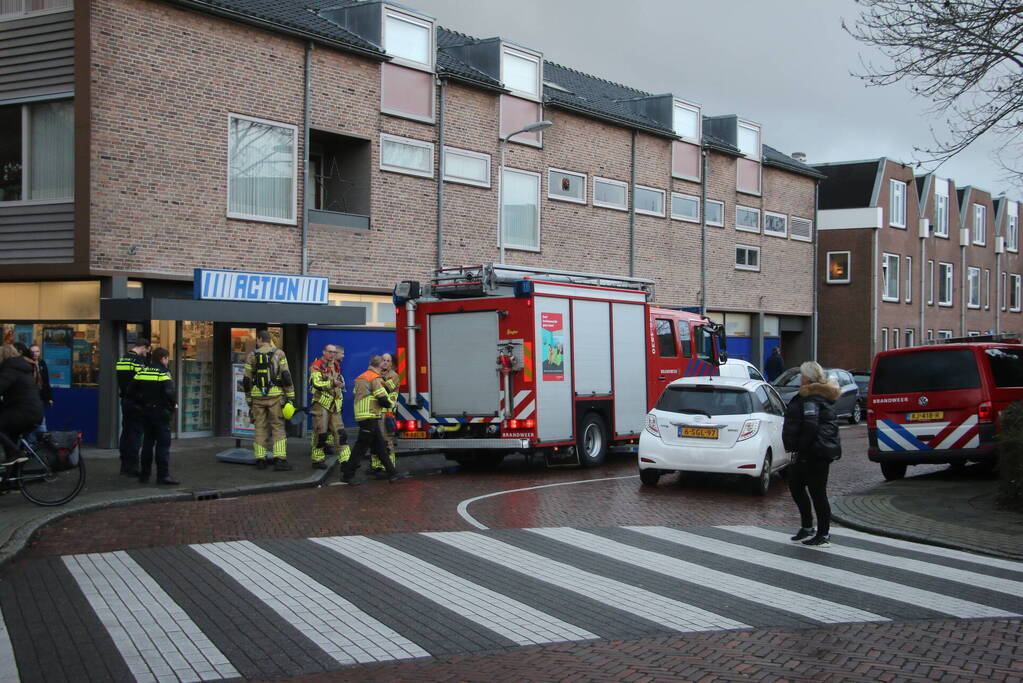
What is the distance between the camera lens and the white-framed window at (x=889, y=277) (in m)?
43.0

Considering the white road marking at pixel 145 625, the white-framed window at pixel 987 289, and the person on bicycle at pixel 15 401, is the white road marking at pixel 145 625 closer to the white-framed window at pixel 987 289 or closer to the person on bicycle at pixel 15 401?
the person on bicycle at pixel 15 401

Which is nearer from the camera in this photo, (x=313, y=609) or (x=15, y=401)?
(x=313, y=609)

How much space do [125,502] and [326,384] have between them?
4.13 m

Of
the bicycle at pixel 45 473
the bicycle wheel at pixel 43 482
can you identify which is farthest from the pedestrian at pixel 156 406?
the bicycle wheel at pixel 43 482

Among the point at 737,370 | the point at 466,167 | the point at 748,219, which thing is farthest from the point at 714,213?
the point at 466,167

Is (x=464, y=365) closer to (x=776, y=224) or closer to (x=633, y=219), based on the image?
(x=633, y=219)

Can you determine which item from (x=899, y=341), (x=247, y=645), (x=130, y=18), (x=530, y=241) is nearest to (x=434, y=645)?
(x=247, y=645)

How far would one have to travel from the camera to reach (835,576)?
337 inches

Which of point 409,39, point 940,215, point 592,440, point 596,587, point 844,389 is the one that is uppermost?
point 409,39

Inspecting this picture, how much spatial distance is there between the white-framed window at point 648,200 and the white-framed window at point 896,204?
17757 mm

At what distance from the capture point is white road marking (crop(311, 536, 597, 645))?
6.57 metres

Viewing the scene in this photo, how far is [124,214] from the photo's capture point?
17.3 metres

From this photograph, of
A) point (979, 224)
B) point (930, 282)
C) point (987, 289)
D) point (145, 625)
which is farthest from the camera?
point (979, 224)

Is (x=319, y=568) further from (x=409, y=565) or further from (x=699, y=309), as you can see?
(x=699, y=309)
